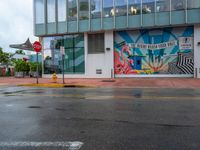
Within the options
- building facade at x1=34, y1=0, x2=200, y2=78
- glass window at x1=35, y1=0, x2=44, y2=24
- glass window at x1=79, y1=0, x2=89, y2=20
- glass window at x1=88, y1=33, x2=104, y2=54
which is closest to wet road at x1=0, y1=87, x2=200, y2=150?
building facade at x1=34, y1=0, x2=200, y2=78

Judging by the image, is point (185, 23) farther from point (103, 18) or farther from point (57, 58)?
point (57, 58)

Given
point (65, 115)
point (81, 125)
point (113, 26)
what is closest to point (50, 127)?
point (81, 125)

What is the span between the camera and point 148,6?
26.8m

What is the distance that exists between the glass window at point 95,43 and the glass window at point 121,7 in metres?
3.38

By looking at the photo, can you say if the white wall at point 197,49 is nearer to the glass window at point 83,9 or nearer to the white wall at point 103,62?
the white wall at point 103,62

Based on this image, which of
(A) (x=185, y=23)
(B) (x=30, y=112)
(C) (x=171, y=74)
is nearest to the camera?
(B) (x=30, y=112)

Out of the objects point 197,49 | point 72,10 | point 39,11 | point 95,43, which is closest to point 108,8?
point 95,43

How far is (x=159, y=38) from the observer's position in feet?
90.3

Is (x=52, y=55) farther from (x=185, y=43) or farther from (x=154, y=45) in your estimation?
(x=185, y=43)

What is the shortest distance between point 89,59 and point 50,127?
24004 mm

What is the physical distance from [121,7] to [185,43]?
821cm

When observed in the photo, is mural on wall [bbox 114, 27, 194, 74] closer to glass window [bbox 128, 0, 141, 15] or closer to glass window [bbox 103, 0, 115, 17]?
glass window [bbox 128, 0, 141, 15]

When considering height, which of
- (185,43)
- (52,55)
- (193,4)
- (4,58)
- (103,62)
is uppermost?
(193,4)

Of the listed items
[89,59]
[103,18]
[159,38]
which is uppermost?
[103,18]
